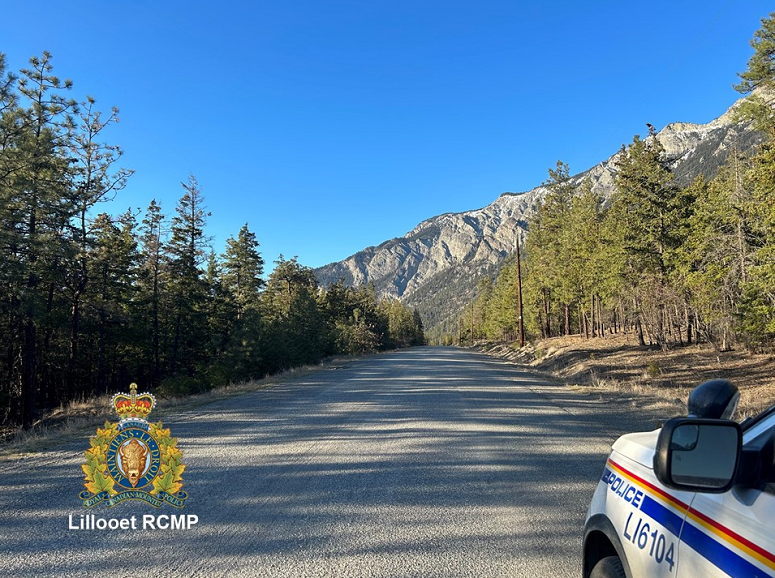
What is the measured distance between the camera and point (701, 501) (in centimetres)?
168

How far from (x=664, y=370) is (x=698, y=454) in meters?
20.5

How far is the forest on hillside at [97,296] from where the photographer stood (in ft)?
59.3

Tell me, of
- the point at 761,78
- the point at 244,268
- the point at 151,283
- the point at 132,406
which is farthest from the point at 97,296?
the point at 761,78

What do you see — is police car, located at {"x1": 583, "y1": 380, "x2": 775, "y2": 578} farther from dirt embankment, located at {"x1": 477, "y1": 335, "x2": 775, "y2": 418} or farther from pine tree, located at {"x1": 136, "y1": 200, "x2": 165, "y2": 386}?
pine tree, located at {"x1": 136, "y1": 200, "x2": 165, "y2": 386}

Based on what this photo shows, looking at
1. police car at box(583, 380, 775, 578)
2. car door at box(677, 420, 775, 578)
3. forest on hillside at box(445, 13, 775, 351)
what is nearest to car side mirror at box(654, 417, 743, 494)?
police car at box(583, 380, 775, 578)

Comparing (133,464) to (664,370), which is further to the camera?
(664,370)

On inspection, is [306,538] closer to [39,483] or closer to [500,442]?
[39,483]

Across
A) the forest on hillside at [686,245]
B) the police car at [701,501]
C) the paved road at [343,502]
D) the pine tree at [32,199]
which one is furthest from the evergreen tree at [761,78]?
the pine tree at [32,199]

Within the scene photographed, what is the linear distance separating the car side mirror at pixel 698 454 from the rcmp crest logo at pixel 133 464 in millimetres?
4711

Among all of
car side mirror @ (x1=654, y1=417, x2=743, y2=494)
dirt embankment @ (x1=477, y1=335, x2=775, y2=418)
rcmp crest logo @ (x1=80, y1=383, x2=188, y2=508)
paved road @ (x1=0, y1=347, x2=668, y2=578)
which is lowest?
dirt embankment @ (x1=477, y1=335, x2=775, y2=418)

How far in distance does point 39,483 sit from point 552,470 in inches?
248

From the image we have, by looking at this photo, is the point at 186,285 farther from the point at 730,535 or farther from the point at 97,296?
the point at 730,535

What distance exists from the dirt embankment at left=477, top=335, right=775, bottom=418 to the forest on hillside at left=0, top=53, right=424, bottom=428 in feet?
59.0

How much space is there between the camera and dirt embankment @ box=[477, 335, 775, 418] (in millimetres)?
12867
